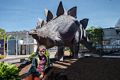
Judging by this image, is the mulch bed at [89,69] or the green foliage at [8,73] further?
the mulch bed at [89,69]

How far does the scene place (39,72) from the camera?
9.02m

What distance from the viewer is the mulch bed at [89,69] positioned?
36.9 ft

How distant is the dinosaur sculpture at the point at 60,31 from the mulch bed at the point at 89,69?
4.30ft

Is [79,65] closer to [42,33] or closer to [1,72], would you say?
[42,33]

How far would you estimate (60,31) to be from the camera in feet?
48.0

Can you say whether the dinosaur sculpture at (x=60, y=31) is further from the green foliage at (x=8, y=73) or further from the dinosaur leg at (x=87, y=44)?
the green foliage at (x=8, y=73)

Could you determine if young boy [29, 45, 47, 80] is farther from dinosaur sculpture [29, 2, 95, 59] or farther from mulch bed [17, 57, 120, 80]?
dinosaur sculpture [29, 2, 95, 59]

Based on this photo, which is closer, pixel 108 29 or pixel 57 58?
pixel 57 58

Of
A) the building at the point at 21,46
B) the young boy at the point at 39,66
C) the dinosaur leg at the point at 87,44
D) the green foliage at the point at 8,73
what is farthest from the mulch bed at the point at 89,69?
the building at the point at 21,46

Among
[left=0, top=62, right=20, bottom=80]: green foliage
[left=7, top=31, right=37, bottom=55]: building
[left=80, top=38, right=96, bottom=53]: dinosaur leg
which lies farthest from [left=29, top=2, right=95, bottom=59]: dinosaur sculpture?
[left=7, top=31, right=37, bottom=55]: building

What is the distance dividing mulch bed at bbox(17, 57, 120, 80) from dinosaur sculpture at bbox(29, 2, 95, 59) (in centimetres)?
131

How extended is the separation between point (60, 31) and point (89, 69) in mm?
3195

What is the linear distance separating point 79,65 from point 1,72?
4.61 metres

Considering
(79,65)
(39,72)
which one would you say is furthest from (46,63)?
Result: (79,65)
